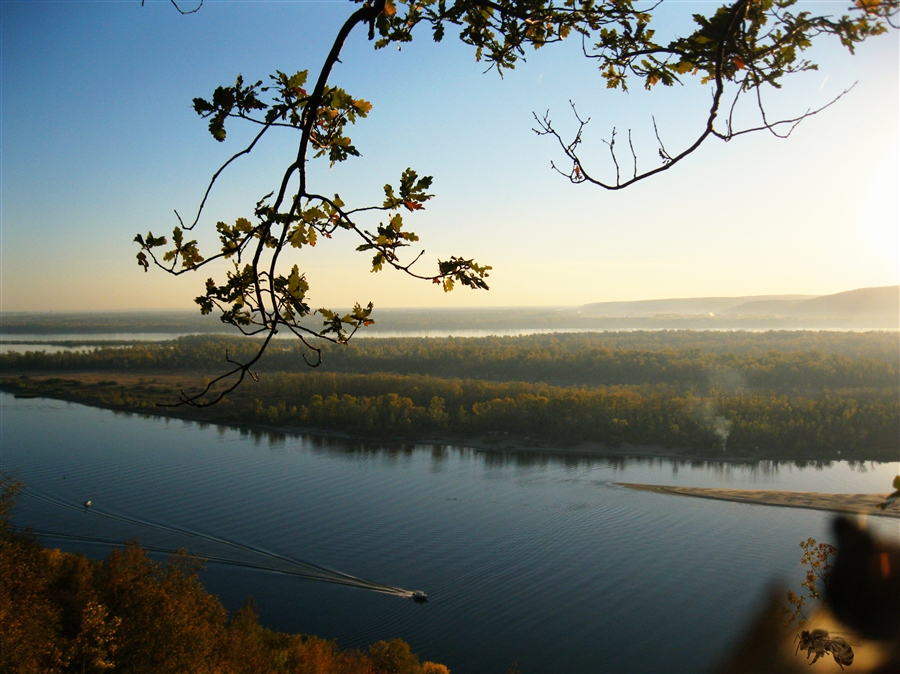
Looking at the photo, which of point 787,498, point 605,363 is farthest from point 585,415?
point 605,363

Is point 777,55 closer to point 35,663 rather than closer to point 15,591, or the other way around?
point 35,663

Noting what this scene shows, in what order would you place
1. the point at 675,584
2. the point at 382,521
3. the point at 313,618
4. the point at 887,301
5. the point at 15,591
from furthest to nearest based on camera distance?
the point at 887,301
the point at 382,521
the point at 675,584
the point at 313,618
the point at 15,591

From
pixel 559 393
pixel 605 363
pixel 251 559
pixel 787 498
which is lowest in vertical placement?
pixel 251 559

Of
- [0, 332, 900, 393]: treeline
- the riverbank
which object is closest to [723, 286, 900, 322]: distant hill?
[0, 332, 900, 393]: treeline

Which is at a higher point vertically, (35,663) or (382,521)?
(35,663)

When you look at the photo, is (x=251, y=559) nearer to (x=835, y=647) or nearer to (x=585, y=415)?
(x=835, y=647)

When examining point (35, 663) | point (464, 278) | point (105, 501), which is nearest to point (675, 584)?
point (35, 663)
